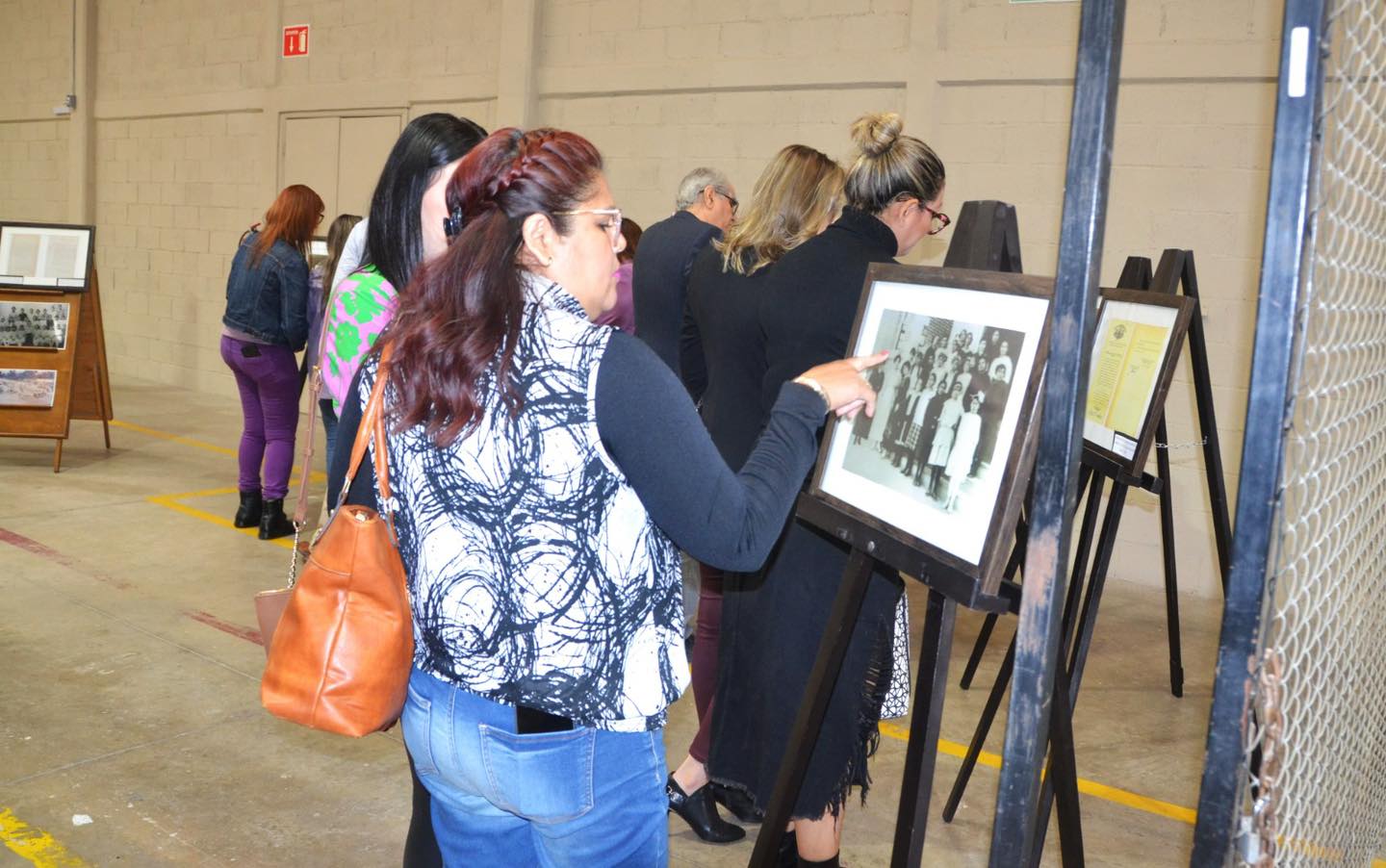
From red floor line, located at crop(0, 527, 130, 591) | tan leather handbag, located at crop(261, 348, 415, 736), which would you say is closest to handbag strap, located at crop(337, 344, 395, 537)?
tan leather handbag, located at crop(261, 348, 415, 736)

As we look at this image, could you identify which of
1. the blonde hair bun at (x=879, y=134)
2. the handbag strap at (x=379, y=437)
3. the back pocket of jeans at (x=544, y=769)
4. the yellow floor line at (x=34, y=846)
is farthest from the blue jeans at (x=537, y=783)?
the yellow floor line at (x=34, y=846)

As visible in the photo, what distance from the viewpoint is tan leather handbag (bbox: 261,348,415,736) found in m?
1.36

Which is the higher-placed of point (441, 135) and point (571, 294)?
point (441, 135)

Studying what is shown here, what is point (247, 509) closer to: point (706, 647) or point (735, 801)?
point (706, 647)

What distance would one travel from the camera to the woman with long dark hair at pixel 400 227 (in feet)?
6.10

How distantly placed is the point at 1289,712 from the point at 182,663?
11.3ft

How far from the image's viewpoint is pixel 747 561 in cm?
132

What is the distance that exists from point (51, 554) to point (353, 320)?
3773mm

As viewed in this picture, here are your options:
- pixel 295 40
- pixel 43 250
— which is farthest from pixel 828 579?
pixel 295 40

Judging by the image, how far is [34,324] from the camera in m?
6.51

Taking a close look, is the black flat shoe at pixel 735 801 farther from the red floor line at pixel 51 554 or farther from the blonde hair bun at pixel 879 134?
the red floor line at pixel 51 554

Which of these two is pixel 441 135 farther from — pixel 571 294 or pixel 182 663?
pixel 182 663

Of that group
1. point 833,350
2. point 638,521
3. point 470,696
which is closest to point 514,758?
point 470,696

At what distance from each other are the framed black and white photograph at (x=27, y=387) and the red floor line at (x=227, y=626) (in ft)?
9.68
